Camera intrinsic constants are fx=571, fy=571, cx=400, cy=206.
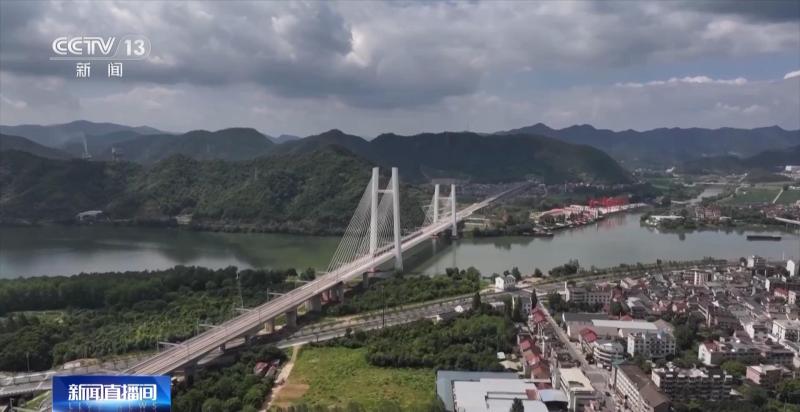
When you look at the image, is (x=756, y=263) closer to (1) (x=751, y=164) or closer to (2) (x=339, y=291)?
(2) (x=339, y=291)

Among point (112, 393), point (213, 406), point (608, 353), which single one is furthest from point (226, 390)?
point (608, 353)

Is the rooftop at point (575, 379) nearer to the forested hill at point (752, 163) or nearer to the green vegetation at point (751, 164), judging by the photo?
the green vegetation at point (751, 164)

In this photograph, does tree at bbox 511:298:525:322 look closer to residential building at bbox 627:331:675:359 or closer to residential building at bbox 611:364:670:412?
residential building at bbox 627:331:675:359

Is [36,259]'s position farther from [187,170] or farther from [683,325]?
[683,325]

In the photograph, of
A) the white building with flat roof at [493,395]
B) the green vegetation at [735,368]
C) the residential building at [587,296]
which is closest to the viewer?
the white building with flat roof at [493,395]

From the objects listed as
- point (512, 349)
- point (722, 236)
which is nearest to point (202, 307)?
point (512, 349)

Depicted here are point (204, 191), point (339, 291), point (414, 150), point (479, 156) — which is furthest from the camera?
point (414, 150)

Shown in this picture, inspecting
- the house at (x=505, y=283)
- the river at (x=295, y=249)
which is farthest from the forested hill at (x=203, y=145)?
the house at (x=505, y=283)
